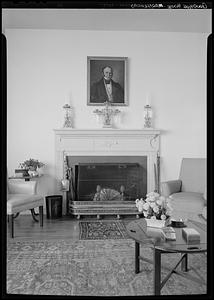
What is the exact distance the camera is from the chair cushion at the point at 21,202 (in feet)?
11.3

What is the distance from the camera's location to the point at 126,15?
421 cm

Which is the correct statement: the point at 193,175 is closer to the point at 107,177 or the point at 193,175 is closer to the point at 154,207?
the point at 107,177

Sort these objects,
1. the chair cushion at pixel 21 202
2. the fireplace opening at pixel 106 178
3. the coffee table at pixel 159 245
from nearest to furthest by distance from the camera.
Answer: the coffee table at pixel 159 245 < the chair cushion at pixel 21 202 < the fireplace opening at pixel 106 178

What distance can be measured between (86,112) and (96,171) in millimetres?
974

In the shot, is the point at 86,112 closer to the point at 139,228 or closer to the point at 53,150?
the point at 53,150

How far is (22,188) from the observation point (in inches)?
158

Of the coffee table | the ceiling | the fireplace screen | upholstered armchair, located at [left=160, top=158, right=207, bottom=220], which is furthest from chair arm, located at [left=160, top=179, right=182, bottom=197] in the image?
the ceiling

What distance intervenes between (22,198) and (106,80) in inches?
90.6

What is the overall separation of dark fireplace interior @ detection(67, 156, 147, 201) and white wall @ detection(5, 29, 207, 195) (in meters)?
0.37

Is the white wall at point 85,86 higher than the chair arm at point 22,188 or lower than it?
higher

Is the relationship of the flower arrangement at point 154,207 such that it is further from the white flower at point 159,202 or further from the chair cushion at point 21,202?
the chair cushion at point 21,202

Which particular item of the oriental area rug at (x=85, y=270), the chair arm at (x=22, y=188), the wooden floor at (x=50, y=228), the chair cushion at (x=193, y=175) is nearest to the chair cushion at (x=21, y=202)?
the chair arm at (x=22, y=188)

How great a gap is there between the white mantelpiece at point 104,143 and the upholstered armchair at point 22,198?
0.74 metres

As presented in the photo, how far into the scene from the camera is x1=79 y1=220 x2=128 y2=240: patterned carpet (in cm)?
344
